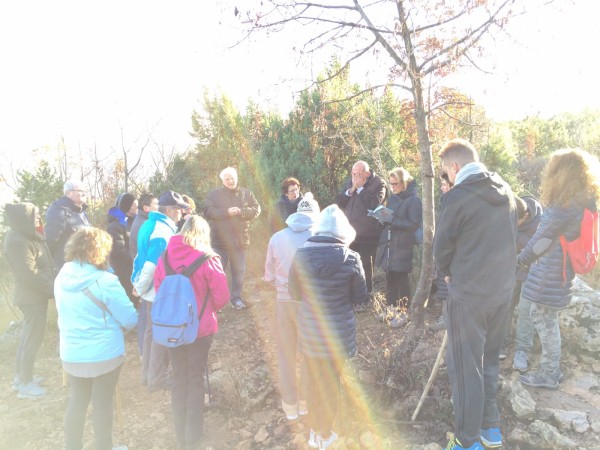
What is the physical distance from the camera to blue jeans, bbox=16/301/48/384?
413 centimetres

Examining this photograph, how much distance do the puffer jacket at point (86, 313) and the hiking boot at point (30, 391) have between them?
6.30 ft

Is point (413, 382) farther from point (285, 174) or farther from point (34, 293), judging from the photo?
point (285, 174)

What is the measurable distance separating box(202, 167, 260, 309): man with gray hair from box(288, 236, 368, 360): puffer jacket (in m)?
2.88

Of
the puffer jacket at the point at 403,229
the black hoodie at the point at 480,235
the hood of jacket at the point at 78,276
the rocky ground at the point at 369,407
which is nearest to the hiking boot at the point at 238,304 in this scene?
the rocky ground at the point at 369,407

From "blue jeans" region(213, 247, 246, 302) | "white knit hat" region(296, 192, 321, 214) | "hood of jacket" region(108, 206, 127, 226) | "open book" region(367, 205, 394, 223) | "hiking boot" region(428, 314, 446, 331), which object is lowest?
"hiking boot" region(428, 314, 446, 331)

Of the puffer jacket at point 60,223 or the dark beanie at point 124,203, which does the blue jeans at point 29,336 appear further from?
the dark beanie at point 124,203

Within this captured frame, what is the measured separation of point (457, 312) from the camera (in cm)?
252

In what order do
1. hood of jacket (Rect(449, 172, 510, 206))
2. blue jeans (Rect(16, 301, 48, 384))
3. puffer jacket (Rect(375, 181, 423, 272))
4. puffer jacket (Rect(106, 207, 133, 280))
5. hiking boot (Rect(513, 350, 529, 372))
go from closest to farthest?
hood of jacket (Rect(449, 172, 510, 206)), hiking boot (Rect(513, 350, 529, 372)), blue jeans (Rect(16, 301, 48, 384)), puffer jacket (Rect(375, 181, 423, 272)), puffer jacket (Rect(106, 207, 133, 280))

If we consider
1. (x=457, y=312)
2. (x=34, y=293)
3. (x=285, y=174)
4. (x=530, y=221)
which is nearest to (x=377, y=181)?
(x=530, y=221)

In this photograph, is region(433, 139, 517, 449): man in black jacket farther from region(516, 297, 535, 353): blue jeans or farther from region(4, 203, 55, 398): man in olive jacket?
region(4, 203, 55, 398): man in olive jacket

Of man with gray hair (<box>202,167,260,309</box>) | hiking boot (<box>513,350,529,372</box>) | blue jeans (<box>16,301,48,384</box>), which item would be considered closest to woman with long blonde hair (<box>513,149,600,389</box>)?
hiking boot (<box>513,350,529,372</box>)

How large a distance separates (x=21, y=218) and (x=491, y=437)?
177 inches

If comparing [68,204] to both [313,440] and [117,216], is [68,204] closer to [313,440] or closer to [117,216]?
[117,216]

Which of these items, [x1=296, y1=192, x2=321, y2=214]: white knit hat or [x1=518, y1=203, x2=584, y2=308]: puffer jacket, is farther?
[x1=296, y1=192, x2=321, y2=214]: white knit hat
